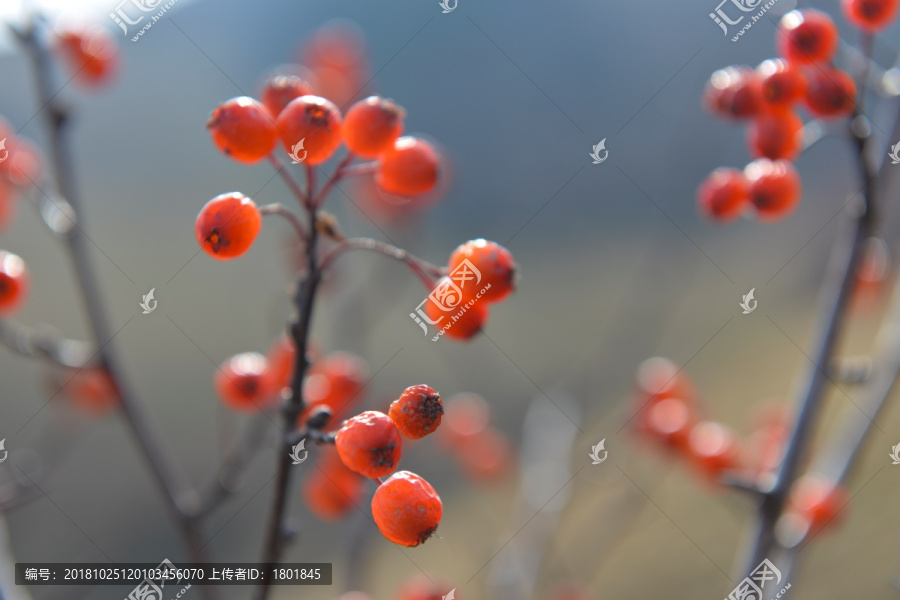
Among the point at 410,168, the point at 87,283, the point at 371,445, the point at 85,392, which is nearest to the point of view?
the point at 371,445

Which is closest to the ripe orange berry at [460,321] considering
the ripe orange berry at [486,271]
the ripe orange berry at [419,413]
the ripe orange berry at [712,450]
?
the ripe orange berry at [486,271]

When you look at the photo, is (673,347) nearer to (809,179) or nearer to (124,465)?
(809,179)

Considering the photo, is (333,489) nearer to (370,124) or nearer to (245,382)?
(245,382)

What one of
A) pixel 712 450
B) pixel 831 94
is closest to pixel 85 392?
pixel 712 450

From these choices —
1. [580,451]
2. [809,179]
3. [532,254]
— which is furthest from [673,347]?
[809,179]

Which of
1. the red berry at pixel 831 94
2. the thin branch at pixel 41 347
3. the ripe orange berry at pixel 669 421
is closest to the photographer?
the red berry at pixel 831 94

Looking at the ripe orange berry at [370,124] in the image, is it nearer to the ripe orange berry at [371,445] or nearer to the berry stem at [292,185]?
the berry stem at [292,185]
